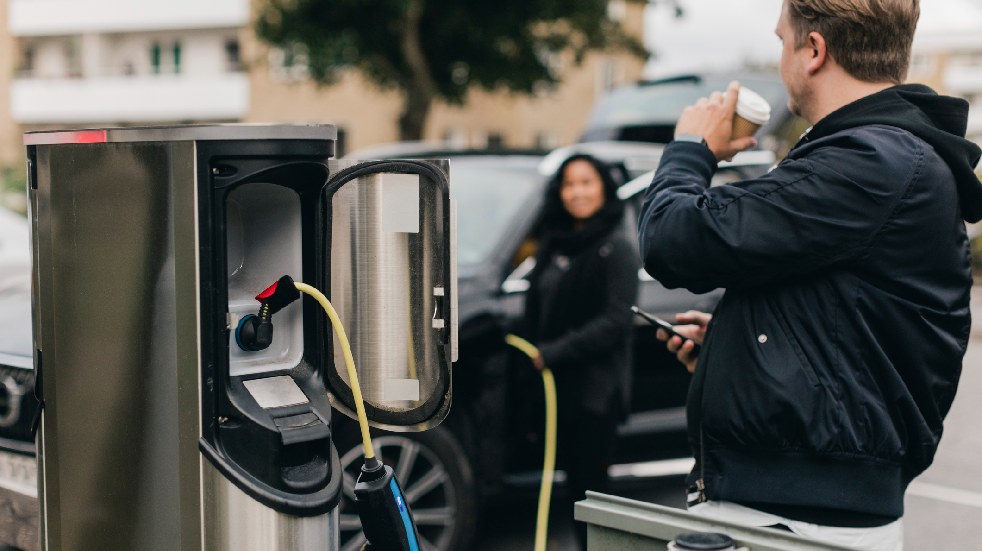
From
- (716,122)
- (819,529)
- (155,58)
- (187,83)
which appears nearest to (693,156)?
(716,122)

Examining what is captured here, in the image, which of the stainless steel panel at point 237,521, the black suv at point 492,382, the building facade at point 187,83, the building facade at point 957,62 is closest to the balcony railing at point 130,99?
the building facade at point 187,83

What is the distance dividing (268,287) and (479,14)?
2168cm

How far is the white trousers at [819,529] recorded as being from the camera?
2.17 meters

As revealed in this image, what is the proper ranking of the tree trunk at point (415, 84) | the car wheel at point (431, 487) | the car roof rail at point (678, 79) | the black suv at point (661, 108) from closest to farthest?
the car wheel at point (431, 487)
the black suv at point (661, 108)
the car roof rail at point (678, 79)
the tree trunk at point (415, 84)

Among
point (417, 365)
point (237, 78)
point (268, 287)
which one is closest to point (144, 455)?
point (268, 287)

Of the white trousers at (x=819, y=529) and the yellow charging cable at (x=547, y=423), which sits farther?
the yellow charging cable at (x=547, y=423)

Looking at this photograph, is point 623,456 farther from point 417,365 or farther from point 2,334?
point 417,365

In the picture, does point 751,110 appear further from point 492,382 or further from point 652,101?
point 652,101

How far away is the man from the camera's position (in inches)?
82.7

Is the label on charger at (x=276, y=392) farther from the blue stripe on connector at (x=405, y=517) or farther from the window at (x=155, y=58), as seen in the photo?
the window at (x=155, y=58)

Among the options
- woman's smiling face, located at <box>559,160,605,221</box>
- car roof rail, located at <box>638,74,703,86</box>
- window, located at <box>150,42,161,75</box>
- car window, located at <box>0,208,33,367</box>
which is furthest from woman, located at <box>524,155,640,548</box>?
window, located at <box>150,42,161,75</box>

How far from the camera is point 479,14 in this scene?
76.8 feet

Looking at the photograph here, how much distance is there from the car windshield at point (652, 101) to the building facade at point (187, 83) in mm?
25741

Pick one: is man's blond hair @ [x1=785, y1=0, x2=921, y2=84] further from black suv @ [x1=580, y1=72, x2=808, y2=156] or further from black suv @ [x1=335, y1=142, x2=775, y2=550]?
black suv @ [x1=580, y1=72, x2=808, y2=156]
